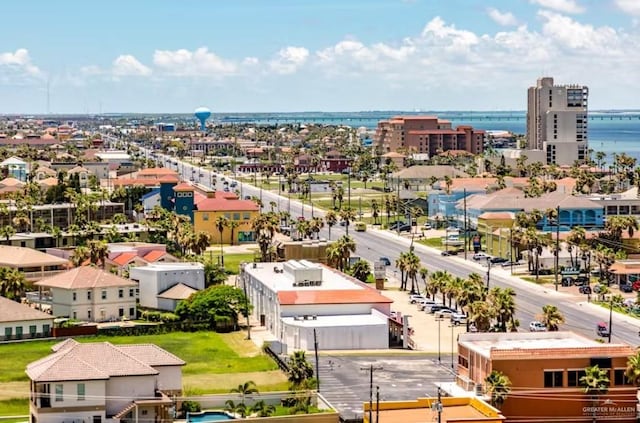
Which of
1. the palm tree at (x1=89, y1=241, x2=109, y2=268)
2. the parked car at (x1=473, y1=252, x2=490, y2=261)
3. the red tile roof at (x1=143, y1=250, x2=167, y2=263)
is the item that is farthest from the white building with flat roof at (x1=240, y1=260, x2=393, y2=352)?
the parked car at (x1=473, y1=252, x2=490, y2=261)

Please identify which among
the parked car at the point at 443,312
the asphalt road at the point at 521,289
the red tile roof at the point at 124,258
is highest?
the red tile roof at the point at 124,258

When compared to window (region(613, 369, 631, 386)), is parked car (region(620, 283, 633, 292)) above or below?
below

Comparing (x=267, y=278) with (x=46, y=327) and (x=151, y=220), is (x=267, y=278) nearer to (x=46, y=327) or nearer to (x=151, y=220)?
(x=46, y=327)

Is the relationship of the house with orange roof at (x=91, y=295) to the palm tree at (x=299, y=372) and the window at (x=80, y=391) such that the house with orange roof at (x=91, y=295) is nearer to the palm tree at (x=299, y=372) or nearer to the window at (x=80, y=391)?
the palm tree at (x=299, y=372)

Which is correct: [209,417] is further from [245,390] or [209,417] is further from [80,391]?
[80,391]

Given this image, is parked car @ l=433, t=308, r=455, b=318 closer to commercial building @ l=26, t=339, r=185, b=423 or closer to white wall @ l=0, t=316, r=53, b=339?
white wall @ l=0, t=316, r=53, b=339

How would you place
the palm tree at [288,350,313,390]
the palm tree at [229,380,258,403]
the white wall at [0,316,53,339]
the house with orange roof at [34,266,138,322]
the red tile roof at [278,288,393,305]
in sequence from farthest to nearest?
1. the house with orange roof at [34,266,138,322]
2. the red tile roof at [278,288,393,305]
3. the white wall at [0,316,53,339]
4. the palm tree at [288,350,313,390]
5. the palm tree at [229,380,258,403]

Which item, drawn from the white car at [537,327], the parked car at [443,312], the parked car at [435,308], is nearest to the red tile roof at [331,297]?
the parked car at [443,312]
